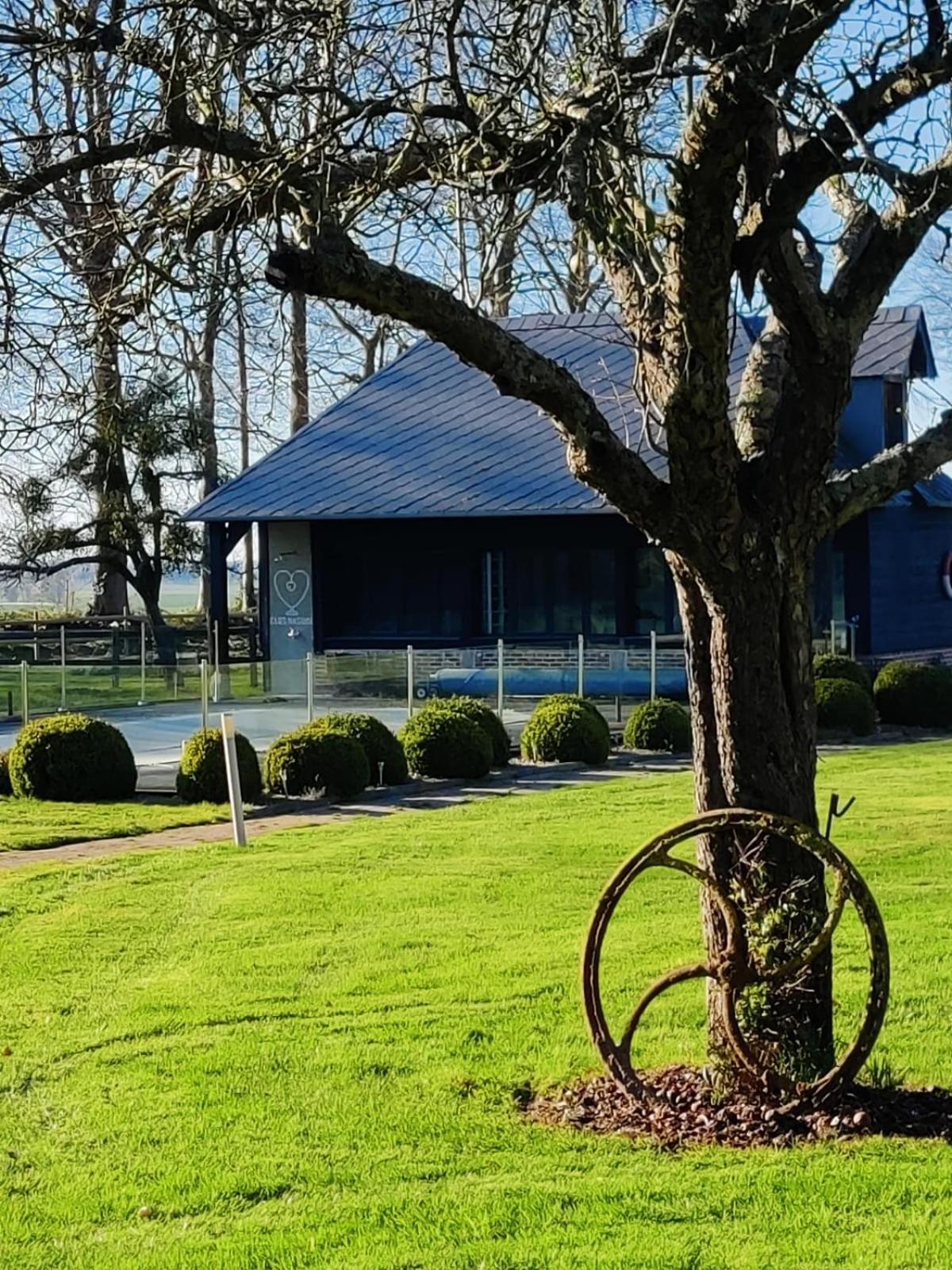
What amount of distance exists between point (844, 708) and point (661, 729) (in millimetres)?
2908

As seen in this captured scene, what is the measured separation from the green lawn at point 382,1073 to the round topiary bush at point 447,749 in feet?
18.1

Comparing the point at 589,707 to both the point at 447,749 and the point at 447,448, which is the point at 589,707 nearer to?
the point at 447,749

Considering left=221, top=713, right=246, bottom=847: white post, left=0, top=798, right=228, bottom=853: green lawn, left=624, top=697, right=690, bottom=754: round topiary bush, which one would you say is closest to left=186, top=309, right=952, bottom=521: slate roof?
left=624, top=697, right=690, bottom=754: round topiary bush

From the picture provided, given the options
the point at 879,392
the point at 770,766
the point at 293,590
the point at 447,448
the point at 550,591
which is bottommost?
the point at 770,766

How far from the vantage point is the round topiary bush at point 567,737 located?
20.1 m

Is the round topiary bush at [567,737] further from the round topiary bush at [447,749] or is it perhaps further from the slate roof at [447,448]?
the slate roof at [447,448]

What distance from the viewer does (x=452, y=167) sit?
6.60 metres

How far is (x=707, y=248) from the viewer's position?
5.83 m

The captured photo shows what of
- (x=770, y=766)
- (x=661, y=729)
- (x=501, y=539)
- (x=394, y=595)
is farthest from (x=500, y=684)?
(x=770, y=766)

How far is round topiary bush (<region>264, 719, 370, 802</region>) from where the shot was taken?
17078 millimetres

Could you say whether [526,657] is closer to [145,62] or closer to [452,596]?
[452,596]

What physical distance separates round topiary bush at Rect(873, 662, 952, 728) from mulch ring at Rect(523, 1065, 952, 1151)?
731 inches

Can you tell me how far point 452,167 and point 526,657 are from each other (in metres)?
20.1

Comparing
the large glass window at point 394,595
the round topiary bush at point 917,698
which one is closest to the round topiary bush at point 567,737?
the round topiary bush at point 917,698
